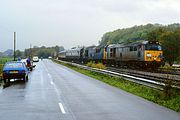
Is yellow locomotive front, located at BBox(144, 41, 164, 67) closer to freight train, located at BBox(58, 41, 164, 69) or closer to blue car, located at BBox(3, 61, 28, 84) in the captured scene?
freight train, located at BBox(58, 41, 164, 69)

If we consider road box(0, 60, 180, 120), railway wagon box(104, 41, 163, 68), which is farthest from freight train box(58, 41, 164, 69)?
road box(0, 60, 180, 120)

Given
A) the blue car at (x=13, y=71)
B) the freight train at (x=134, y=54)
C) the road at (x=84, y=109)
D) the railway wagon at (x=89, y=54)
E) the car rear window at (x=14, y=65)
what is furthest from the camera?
the railway wagon at (x=89, y=54)

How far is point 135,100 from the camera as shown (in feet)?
48.0

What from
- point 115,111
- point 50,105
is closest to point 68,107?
point 50,105

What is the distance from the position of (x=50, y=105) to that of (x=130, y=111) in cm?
308

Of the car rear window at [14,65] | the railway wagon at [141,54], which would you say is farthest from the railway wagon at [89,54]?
the car rear window at [14,65]

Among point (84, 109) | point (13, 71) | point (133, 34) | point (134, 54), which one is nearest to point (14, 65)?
point (13, 71)

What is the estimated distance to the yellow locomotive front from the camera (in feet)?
135

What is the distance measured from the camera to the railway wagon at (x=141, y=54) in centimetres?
4109

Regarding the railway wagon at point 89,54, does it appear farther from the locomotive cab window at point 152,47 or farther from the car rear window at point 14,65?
the car rear window at point 14,65

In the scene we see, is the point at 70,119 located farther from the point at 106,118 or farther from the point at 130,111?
the point at 130,111

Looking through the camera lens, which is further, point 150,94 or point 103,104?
point 150,94

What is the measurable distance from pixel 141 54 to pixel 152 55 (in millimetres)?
1281

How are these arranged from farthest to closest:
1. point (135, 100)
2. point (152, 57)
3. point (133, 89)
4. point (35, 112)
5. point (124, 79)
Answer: point (152, 57), point (124, 79), point (133, 89), point (135, 100), point (35, 112)
